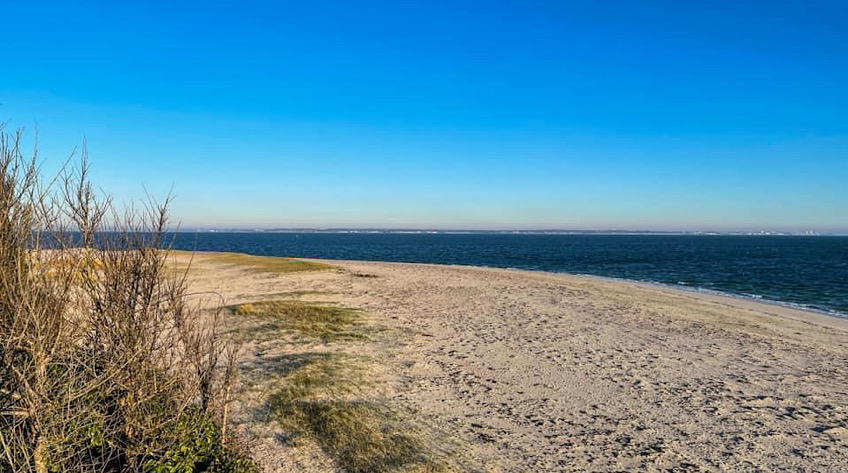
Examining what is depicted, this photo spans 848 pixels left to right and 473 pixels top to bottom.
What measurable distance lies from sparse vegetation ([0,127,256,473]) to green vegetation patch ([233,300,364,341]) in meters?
9.68

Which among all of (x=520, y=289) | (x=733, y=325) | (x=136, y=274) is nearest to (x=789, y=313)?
(x=733, y=325)

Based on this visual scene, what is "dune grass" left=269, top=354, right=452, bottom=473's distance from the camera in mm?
7992

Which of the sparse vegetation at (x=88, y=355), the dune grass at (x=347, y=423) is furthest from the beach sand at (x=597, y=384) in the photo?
the sparse vegetation at (x=88, y=355)

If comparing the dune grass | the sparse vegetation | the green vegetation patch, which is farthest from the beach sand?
the sparse vegetation

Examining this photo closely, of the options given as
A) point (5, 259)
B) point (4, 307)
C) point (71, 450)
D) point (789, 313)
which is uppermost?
point (5, 259)

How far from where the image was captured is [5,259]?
15.8 ft

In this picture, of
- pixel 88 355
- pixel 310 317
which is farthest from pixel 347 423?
pixel 310 317

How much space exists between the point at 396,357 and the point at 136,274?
9299 millimetres

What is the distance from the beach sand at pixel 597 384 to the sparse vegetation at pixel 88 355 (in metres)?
2.27

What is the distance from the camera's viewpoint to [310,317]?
19.2 meters

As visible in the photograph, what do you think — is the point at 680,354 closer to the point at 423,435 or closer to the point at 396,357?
the point at 396,357

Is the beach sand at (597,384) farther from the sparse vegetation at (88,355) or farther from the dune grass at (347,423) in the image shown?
the sparse vegetation at (88,355)

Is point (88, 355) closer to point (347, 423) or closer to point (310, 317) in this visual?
point (347, 423)

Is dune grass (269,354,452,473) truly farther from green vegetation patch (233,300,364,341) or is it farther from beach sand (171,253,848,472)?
green vegetation patch (233,300,364,341)
